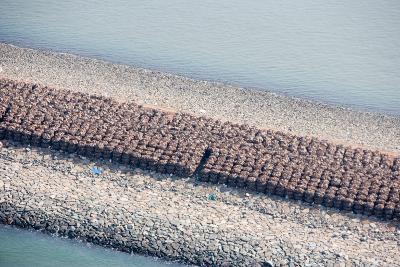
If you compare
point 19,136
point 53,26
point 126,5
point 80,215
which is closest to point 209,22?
point 126,5

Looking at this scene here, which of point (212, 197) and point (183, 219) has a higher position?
point (212, 197)

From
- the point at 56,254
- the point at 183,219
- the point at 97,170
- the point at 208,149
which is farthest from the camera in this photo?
the point at 208,149

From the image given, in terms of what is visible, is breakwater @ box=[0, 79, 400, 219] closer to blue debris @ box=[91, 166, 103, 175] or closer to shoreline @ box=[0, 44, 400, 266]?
shoreline @ box=[0, 44, 400, 266]

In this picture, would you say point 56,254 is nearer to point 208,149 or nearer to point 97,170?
point 97,170

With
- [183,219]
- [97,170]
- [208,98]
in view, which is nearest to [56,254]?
[97,170]

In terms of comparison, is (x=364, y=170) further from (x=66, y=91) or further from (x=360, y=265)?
(x=66, y=91)

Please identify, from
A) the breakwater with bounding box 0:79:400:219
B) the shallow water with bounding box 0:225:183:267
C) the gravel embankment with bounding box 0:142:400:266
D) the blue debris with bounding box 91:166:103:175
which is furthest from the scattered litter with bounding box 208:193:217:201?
the blue debris with bounding box 91:166:103:175
